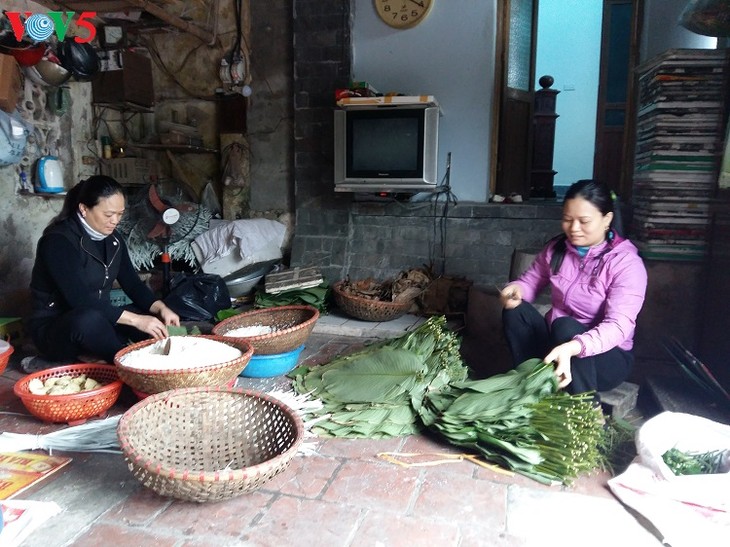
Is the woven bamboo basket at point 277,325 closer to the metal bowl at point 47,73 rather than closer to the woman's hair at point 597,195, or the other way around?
the woman's hair at point 597,195

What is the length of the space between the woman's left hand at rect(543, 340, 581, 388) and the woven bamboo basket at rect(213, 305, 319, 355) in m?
1.28

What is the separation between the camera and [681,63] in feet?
9.71

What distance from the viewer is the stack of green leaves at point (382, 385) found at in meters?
2.32

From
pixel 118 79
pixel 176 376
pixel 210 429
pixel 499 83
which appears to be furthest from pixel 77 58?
pixel 210 429

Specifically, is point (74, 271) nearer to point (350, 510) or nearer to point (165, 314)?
point (165, 314)

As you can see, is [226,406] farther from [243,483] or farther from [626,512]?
[626,512]

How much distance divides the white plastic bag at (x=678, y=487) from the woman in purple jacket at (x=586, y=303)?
14.2 inches

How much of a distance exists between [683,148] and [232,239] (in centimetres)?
333

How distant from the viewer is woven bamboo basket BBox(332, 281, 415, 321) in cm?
390

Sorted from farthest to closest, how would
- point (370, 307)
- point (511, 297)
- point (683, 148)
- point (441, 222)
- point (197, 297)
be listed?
point (441, 222) → point (197, 297) → point (370, 307) → point (683, 148) → point (511, 297)

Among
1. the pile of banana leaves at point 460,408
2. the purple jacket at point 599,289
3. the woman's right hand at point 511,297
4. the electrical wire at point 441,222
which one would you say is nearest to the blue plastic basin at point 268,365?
the pile of banana leaves at point 460,408

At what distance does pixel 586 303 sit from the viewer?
247 cm

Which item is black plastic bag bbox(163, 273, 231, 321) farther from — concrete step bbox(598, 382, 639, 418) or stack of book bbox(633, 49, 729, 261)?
stack of book bbox(633, 49, 729, 261)

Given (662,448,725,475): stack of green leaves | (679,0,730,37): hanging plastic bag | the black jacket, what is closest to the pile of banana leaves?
(662,448,725,475): stack of green leaves
